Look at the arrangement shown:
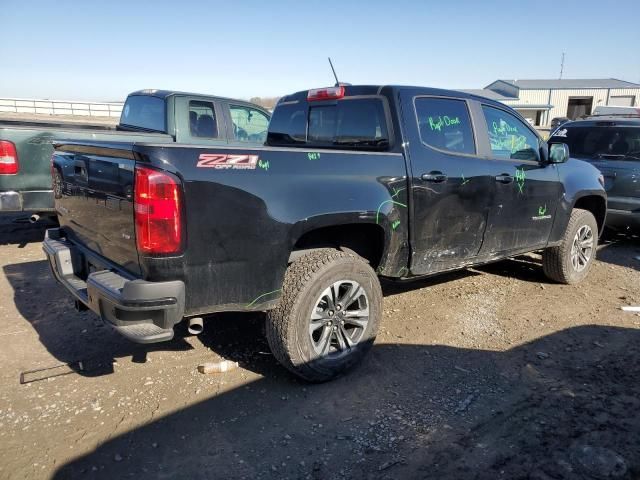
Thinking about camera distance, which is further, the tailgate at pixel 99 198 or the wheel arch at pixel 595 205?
the wheel arch at pixel 595 205

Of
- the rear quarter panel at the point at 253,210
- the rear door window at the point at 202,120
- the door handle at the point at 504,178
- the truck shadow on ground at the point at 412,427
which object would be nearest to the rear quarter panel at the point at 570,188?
the door handle at the point at 504,178

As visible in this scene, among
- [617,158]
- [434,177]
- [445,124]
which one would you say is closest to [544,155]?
[445,124]

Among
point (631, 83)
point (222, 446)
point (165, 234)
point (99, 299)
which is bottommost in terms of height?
point (222, 446)

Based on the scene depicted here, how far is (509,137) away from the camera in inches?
187

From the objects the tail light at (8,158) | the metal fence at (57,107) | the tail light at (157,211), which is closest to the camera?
the tail light at (157,211)

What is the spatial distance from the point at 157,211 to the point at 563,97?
59301mm

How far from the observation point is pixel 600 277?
19.6 ft

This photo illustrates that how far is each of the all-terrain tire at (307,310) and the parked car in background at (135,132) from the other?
2.47 metres

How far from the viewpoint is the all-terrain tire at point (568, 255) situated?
5.41 metres

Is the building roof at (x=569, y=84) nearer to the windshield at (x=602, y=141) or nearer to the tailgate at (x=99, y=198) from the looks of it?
the windshield at (x=602, y=141)

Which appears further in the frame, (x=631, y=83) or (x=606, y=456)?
Result: (x=631, y=83)

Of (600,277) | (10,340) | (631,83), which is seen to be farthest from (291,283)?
(631,83)

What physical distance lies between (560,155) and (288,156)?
324cm

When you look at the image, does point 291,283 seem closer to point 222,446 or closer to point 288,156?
point 288,156
